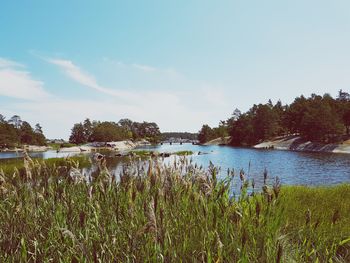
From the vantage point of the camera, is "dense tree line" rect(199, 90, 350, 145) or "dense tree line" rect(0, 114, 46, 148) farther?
"dense tree line" rect(0, 114, 46, 148)

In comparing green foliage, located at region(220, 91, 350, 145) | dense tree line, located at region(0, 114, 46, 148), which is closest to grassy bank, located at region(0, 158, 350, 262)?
green foliage, located at region(220, 91, 350, 145)

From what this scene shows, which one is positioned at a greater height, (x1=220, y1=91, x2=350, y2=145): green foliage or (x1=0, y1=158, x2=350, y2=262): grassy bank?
(x1=220, y1=91, x2=350, y2=145): green foliage

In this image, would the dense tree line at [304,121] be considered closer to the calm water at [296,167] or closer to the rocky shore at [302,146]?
the rocky shore at [302,146]

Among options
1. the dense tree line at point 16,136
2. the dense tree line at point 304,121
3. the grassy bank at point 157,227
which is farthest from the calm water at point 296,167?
the dense tree line at point 16,136

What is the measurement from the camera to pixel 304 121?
103 metres

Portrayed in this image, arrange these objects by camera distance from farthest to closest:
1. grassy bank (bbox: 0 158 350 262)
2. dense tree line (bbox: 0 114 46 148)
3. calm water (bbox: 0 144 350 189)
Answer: dense tree line (bbox: 0 114 46 148), calm water (bbox: 0 144 350 189), grassy bank (bbox: 0 158 350 262)

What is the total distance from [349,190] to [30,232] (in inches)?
705

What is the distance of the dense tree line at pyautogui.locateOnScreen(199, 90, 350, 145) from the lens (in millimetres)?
98125

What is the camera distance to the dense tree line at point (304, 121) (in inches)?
3863

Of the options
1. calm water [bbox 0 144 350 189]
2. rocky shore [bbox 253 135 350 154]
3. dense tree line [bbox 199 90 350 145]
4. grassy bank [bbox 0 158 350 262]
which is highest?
dense tree line [bbox 199 90 350 145]

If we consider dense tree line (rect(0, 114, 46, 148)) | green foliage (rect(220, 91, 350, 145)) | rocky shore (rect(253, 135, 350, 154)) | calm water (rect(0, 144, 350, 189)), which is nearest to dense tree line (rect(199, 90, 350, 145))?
green foliage (rect(220, 91, 350, 145))

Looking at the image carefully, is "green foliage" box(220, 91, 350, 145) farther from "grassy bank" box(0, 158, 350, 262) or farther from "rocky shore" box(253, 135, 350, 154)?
"grassy bank" box(0, 158, 350, 262)

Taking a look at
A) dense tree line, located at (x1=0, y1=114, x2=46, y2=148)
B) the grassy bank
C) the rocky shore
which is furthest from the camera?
dense tree line, located at (x1=0, y1=114, x2=46, y2=148)

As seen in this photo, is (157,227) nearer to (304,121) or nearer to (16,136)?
(304,121)
